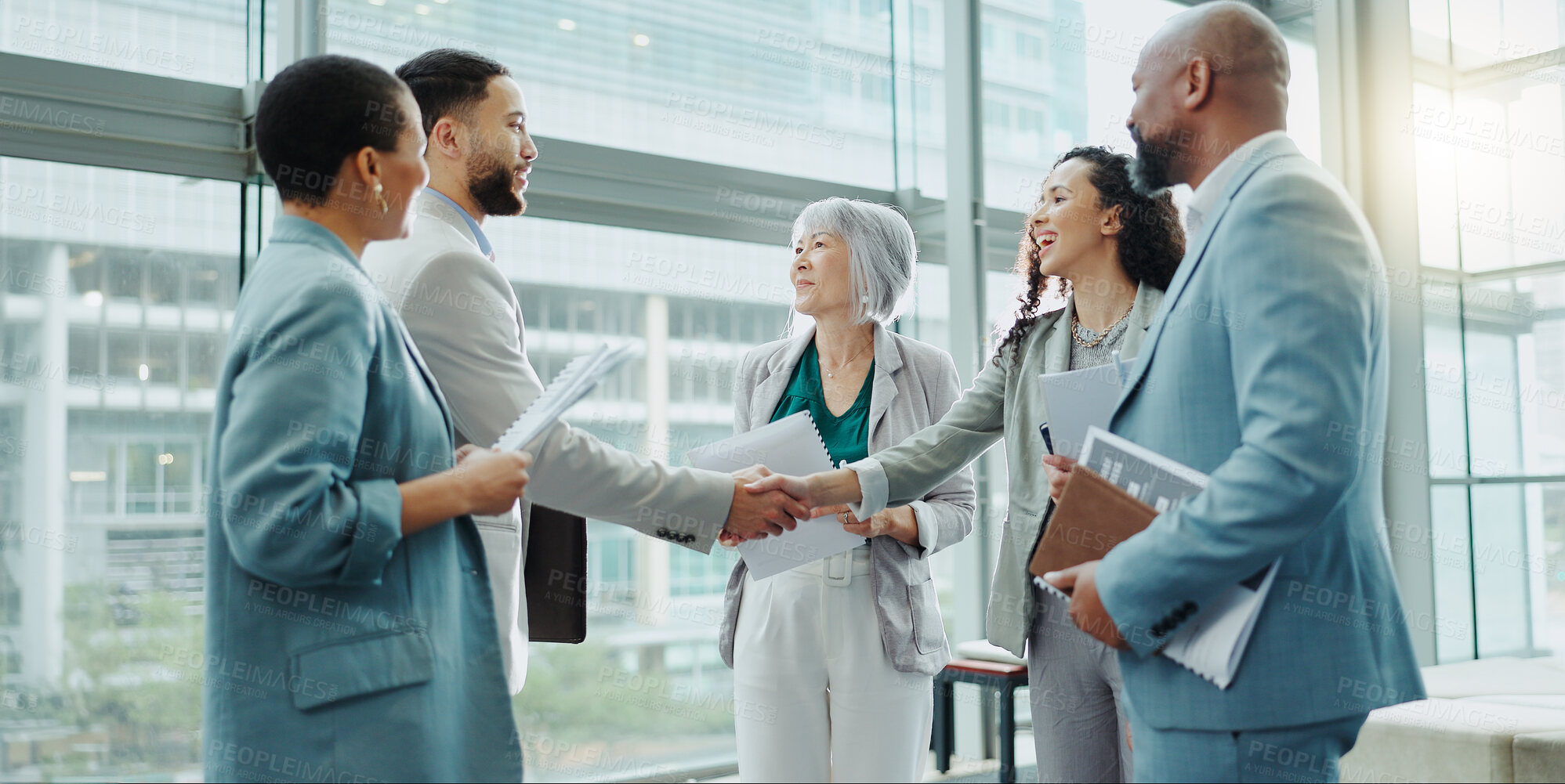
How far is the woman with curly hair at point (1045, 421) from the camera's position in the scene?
207cm

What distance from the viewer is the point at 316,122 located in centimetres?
146

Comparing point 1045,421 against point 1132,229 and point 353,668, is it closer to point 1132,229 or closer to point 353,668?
point 1132,229

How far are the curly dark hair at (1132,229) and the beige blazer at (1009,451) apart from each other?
33 mm

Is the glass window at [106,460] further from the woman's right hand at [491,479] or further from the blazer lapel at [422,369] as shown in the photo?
the woman's right hand at [491,479]

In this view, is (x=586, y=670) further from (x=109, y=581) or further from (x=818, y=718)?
(x=818, y=718)

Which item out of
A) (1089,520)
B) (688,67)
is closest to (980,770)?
(688,67)

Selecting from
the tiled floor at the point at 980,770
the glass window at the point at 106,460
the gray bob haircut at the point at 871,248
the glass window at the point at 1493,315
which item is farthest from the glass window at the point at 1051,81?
the glass window at the point at 106,460

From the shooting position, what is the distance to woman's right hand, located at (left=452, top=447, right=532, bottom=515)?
1.44 meters

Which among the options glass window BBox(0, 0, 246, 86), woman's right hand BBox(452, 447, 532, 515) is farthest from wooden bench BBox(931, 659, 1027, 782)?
glass window BBox(0, 0, 246, 86)

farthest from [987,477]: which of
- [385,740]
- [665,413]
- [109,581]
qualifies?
[385,740]

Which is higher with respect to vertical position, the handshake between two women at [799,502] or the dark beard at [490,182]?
the dark beard at [490,182]

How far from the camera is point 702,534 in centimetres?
220

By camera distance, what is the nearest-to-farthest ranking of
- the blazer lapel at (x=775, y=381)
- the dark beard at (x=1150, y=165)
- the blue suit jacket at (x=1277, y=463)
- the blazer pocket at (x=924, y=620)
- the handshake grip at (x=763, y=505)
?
1. the blue suit jacket at (x=1277, y=463)
2. the dark beard at (x=1150, y=165)
3. the handshake grip at (x=763, y=505)
4. the blazer pocket at (x=924, y=620)
5. the blazer lapel at (x=775, y=381)

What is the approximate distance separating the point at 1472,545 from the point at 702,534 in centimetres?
369
